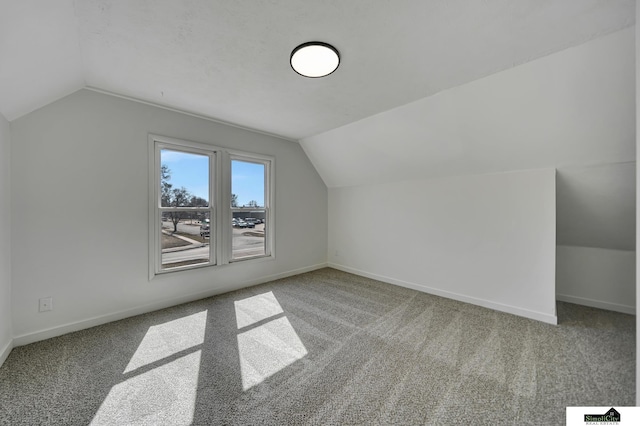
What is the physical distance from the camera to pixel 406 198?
3799 millimetres

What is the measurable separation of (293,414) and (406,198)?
10.4ft

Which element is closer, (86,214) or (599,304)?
(86,214)

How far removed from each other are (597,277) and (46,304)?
19.8 feet

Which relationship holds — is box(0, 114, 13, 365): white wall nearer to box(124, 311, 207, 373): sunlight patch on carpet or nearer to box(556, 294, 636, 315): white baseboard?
box(124, 311, 207, 373): sunlight patch on carpet

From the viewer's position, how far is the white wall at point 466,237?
2.64 m

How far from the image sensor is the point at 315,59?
6.26 feet

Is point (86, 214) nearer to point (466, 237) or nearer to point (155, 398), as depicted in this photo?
point (155, 398)

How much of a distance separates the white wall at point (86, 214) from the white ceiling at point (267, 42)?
243mm

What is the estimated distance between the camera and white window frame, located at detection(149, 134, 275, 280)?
9.39 feet

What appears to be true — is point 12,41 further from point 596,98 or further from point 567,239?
point 567,239

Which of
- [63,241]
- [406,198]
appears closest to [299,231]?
[406,198]

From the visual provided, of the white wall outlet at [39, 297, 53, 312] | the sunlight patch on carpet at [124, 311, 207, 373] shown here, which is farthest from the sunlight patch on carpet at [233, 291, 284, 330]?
the white wall outlet at [39, 297, 53, 312]

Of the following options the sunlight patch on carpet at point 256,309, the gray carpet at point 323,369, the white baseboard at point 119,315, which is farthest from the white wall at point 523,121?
the white baseboard at point 119,315

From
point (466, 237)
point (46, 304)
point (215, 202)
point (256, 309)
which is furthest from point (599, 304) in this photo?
point (46, 304)
